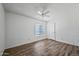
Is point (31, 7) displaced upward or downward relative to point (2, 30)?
upward

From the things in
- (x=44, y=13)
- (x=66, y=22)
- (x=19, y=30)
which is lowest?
(x=19, y=30)

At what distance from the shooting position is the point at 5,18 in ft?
6.15

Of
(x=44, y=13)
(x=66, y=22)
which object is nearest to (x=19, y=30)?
(x=44, y=13)

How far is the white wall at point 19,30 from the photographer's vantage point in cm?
190

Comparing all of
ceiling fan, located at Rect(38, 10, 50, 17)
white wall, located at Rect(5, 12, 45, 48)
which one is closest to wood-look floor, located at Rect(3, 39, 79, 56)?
white wall, located at Rect(5, 12, 45, 48)

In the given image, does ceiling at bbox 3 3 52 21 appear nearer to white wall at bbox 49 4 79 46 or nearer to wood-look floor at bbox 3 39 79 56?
white wall at bbox 49 4 79 46

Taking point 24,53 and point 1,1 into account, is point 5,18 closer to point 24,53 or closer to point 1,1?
point 1,1

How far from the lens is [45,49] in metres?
1.93

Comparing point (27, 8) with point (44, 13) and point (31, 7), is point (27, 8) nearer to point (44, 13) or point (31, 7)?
point (31, 7)

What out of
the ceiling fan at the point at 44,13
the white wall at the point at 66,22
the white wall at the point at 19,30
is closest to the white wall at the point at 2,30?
the white wall at the point at 19,30

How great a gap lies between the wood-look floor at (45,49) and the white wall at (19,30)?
0.09 m

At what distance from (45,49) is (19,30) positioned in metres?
0.57

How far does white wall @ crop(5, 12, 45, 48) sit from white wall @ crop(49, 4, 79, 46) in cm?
28

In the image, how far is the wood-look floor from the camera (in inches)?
74.9
